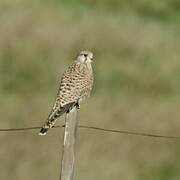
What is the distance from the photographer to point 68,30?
1681 cm

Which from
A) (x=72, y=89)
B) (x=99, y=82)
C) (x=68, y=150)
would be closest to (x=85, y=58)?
(x=72, y=89)

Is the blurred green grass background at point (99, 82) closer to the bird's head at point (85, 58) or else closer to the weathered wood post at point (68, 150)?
the bird's head at point (85, 58)

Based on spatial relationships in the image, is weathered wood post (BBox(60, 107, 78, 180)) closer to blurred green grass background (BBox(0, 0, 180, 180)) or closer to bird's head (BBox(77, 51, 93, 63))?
bird's head (BBox(77, 51, 93, 63))

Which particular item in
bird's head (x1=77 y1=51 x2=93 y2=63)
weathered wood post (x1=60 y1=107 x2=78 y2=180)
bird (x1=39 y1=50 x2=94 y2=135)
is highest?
bird's head (x1=77 y1=51 x2=93 y2=63)

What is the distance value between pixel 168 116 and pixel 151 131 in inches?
25.4

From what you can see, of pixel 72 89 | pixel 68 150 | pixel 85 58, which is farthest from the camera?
pixel 85 58

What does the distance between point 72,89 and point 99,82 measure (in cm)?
Result: 671

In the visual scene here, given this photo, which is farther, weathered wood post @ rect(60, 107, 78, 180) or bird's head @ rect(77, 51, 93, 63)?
bird's head @ rect(77, 51, 93, 63)

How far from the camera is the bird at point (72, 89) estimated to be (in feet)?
26.1

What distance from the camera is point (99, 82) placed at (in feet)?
50.1

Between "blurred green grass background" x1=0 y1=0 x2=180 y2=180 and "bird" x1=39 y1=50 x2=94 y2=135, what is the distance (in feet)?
7.31

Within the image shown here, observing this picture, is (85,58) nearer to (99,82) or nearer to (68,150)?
(68,150)

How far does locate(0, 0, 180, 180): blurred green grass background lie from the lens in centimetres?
1151

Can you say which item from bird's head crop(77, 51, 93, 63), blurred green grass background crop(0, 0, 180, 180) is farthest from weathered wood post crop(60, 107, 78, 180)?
blurred green grass background crop(0, 0, 180, 180)
